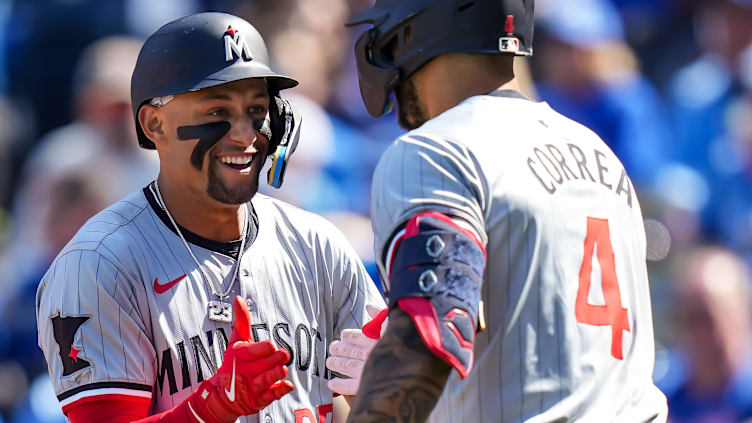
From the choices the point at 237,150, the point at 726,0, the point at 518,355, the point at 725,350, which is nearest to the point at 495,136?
the point at 518,355

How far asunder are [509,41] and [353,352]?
0.96m

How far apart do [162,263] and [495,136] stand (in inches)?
46.9

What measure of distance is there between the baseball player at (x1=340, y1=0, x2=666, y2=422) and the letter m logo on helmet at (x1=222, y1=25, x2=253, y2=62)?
686 mm

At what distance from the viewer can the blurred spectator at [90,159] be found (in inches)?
257

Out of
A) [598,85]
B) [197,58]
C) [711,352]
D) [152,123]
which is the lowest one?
→ [711,352]

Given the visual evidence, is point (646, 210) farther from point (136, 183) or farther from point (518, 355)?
point (518, 355)

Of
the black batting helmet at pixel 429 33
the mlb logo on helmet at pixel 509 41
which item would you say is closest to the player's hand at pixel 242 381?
the black batting helmet at pixel 429 33

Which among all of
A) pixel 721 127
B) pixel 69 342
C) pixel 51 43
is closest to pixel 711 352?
pixel 721 127

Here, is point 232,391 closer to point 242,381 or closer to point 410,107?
point 242,381

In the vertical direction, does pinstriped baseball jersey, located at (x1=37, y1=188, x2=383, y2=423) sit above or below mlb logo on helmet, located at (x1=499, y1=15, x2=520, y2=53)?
below

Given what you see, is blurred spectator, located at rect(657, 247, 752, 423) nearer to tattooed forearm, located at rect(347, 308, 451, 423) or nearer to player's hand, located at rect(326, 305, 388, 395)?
player's hand, located at rect(326, 305, 388, 395)

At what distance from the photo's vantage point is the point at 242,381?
3137 mm

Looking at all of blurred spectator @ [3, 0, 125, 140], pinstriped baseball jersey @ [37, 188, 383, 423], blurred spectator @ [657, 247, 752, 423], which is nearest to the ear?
pinstriped baseball jersey @ [37, 188, 383, 423]

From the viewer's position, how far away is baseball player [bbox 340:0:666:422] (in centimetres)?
260
